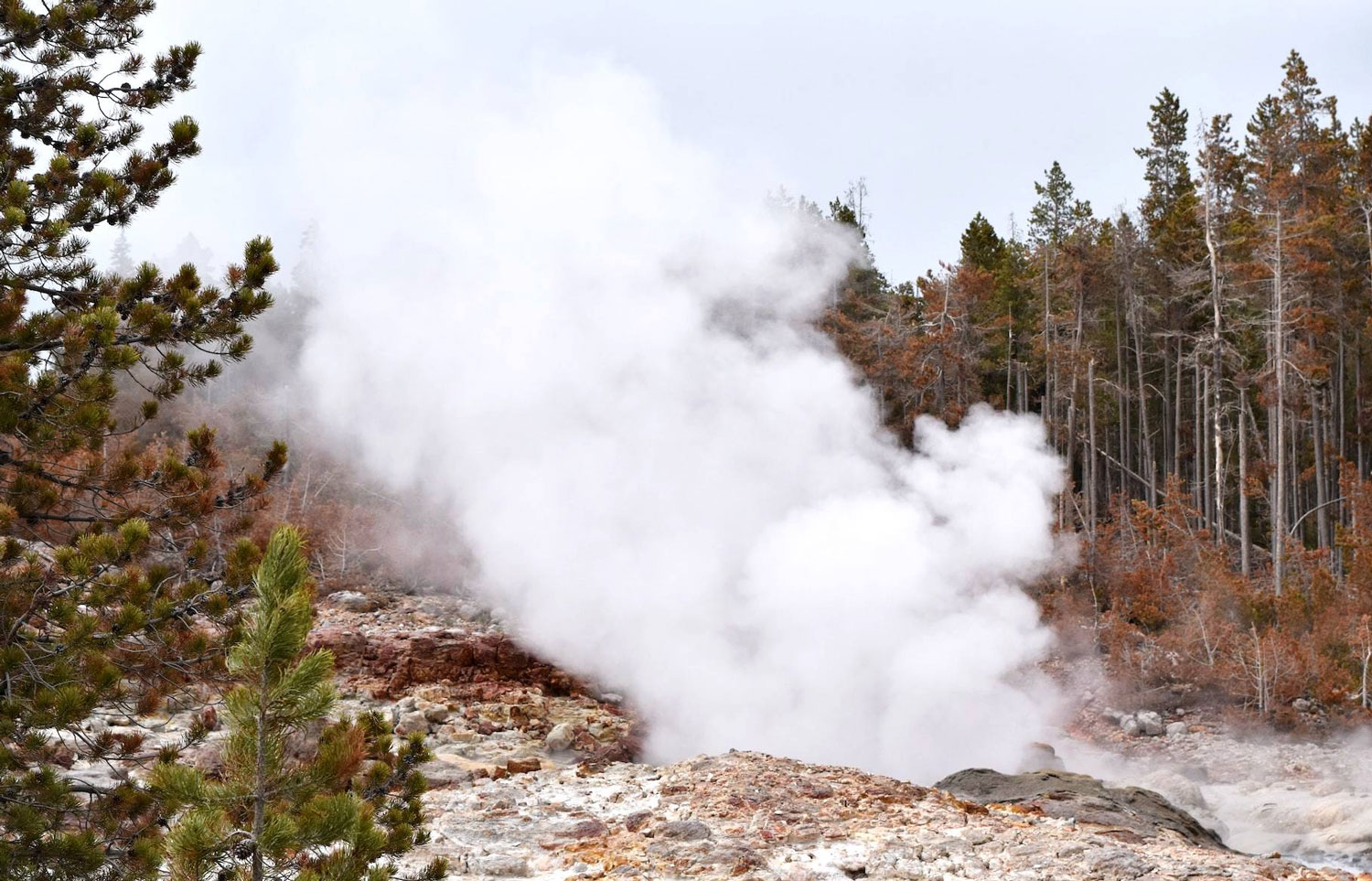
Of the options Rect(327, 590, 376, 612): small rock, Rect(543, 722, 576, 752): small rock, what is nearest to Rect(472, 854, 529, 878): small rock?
Rect(543, 722, 576, 752): small rock

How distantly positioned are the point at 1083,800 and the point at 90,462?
8.30 meters

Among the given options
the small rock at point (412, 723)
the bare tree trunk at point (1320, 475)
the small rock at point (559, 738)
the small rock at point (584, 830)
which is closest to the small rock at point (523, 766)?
the small rock at point (559, 738)

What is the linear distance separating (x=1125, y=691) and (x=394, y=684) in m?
11.5

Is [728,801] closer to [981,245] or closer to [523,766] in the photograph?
[523,766]

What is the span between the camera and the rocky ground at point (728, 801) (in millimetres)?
6973

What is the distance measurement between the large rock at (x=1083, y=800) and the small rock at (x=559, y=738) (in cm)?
423

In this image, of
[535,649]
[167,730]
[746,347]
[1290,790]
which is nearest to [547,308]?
[746,347]

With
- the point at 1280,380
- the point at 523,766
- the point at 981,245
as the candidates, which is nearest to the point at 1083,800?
the point at 523,766

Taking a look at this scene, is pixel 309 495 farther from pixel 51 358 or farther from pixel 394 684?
pixel 51 358

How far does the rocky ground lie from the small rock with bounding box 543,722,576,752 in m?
0.04

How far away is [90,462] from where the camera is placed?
562cm

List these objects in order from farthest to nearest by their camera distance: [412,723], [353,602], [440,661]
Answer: [353,602] < [440,661] < [412,723]

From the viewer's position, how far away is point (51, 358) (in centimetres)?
530

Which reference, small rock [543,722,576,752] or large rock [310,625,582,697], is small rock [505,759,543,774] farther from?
large rock [310,625,582,697]
